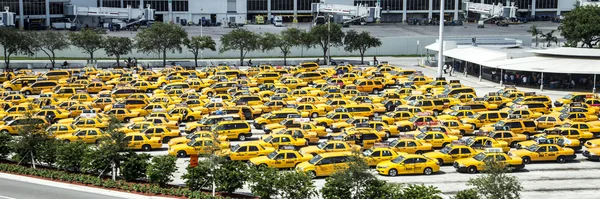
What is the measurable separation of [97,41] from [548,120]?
5252cm

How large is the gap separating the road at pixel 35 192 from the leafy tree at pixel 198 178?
3251 mm

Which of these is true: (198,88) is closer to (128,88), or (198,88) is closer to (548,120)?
(128,88)

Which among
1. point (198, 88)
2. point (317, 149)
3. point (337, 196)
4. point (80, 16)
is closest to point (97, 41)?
point (198, 88)

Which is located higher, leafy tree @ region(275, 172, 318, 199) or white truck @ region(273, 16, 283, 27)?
white truck @ region(273, 16, 283, 27)

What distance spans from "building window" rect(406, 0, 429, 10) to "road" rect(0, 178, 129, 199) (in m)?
115

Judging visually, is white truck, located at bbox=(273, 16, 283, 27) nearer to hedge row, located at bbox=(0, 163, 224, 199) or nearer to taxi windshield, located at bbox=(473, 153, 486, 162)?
taxi windshield, located at bbox=(473, 153, 486, 162)

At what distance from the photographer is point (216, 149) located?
30.4 metres

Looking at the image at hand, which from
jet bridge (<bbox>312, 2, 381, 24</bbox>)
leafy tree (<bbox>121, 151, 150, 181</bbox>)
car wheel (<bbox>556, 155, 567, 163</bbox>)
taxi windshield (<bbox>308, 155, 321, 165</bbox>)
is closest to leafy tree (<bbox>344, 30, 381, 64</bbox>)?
jet bridge (<bbox>312, 2, 381, 24</bbox>)

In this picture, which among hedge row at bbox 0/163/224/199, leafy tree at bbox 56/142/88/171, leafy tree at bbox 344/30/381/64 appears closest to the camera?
hedge row at bbox 0/163/224/199

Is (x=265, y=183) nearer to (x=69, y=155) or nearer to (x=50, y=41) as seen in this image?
(x=69, y=155)

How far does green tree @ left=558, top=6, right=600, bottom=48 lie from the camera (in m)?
88.1

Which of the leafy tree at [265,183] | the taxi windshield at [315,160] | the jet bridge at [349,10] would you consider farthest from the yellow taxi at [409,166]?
the jet bridge at [349,10]

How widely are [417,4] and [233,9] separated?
111 ft

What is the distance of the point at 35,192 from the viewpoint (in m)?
32.0
